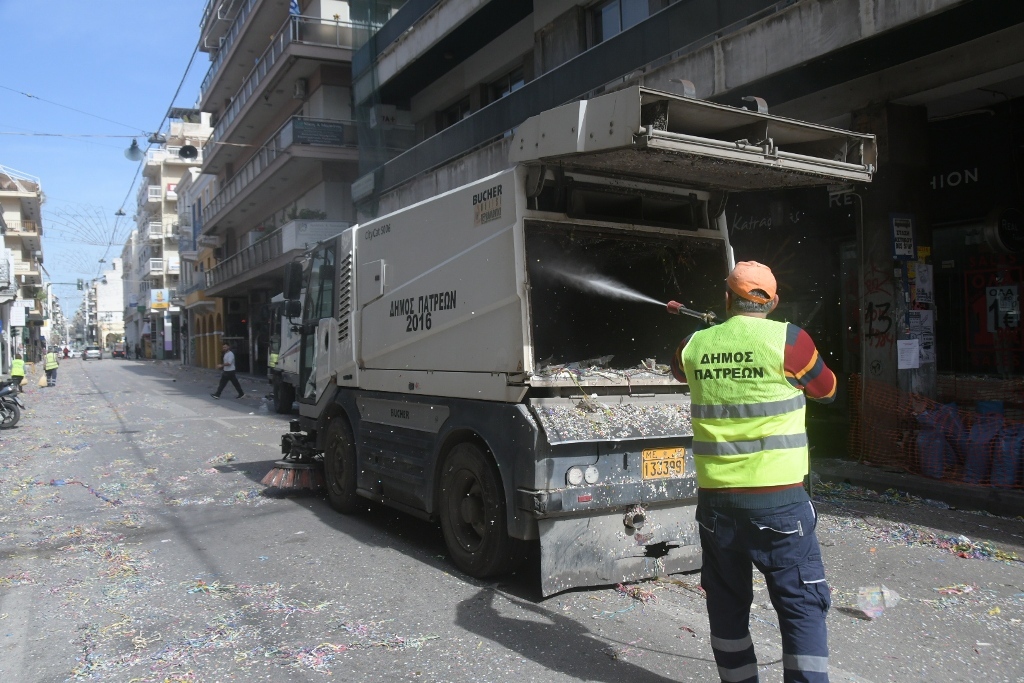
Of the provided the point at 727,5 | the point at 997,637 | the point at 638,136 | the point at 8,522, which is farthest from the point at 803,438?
the point at 727,5

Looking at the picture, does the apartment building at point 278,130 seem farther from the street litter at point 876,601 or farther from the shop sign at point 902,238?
the street litter at point 876,601

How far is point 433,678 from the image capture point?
13.3 ft

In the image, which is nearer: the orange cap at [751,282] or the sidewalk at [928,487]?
the orange cap at [751,282]

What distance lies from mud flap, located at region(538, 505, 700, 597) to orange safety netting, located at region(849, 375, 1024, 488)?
4.11 m

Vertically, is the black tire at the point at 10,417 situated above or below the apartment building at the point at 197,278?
below

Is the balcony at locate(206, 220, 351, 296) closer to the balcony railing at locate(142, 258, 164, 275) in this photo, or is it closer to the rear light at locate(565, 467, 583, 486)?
the rear light at locate(565, 467, 583, 486)

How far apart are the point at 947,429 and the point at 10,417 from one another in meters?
17.2

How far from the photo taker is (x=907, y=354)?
386 inches

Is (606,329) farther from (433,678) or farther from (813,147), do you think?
(433,678)

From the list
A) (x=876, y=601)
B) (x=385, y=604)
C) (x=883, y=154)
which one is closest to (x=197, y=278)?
(x=883, y=154)

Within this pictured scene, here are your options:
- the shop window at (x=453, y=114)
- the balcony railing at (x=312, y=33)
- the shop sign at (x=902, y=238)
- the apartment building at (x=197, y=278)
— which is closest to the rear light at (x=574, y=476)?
the shop sign at (x=902, y=238)

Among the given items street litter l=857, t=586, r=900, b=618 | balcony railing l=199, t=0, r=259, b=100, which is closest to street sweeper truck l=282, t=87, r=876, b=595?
street litter l=857, t=586, r=900, b=618

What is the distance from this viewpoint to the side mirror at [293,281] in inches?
346

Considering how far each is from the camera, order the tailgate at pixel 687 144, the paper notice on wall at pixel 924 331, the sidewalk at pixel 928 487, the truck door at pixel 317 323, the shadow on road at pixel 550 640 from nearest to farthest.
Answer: the shadow on road at pixel 550 640
the tailgate at pixel 687 144
the sidewalk at pixel 928 487
the truck door at pixel 317 323
the paper notice on wall at pixel 924 331
